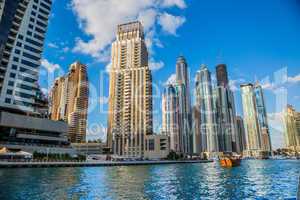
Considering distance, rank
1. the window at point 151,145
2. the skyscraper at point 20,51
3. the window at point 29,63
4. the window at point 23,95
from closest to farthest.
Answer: the skyscraper at point 20,51
the window at point 23,95
the window at point 29,63
the window at point 151,145

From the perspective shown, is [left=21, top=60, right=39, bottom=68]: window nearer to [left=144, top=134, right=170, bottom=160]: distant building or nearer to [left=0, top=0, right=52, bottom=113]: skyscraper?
[left=0, top=0, right=52, bottom=113]: skyscraper

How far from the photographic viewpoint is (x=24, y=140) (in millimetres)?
88125

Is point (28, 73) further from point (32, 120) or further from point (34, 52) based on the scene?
point (32, 120)

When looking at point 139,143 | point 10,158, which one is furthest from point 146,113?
point 10,158

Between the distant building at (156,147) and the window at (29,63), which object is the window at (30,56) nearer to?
the window at (29,63)

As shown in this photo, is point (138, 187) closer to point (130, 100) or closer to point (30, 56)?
point (30, 56)

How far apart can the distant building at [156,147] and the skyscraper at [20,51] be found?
82706 mm

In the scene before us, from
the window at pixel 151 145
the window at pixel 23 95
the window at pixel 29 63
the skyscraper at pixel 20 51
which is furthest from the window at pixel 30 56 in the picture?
the window at pixel 151 145

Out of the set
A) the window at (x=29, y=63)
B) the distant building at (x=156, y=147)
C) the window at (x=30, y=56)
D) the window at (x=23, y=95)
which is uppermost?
the window at (x=30, y=56)

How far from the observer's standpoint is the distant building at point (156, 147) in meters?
158

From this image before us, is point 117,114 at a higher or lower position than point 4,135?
higher

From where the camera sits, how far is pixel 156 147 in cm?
15838

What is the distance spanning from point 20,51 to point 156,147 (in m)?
97.6

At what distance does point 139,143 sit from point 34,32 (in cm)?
9434
